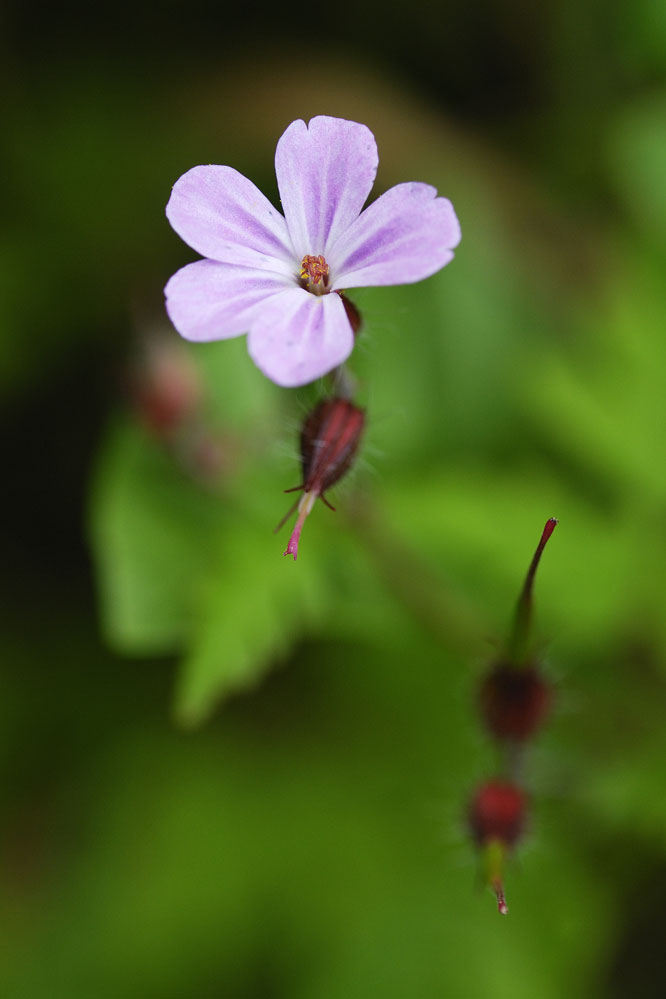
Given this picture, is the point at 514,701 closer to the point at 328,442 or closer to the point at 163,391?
the point at 328,442

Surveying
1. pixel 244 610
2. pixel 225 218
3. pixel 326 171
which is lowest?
pixel 244 610

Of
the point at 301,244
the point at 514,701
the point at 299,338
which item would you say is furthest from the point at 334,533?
the point at 299,338

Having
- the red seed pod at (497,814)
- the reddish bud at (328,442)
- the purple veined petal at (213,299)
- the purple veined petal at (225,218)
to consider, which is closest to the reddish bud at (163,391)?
the reddish bud at (328,442)

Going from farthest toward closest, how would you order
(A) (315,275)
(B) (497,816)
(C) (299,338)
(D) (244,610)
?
1. (D) (244,610)
2. (B) (497,816)
3. (A) (315,275)
4. (C) (299,338)

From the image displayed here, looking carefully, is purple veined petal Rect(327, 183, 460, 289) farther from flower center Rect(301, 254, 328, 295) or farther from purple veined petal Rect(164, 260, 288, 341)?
purple veined petal Rect(164, 260, 288, 341)

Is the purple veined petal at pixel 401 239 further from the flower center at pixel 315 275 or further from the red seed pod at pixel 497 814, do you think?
the red seed pod at pixel 497 814

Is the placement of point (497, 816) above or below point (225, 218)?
below

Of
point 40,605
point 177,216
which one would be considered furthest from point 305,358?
point 40,605

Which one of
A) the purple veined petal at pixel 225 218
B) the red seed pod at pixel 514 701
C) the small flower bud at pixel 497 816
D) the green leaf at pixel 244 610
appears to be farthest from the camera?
the green leaf at pixel 244 610
